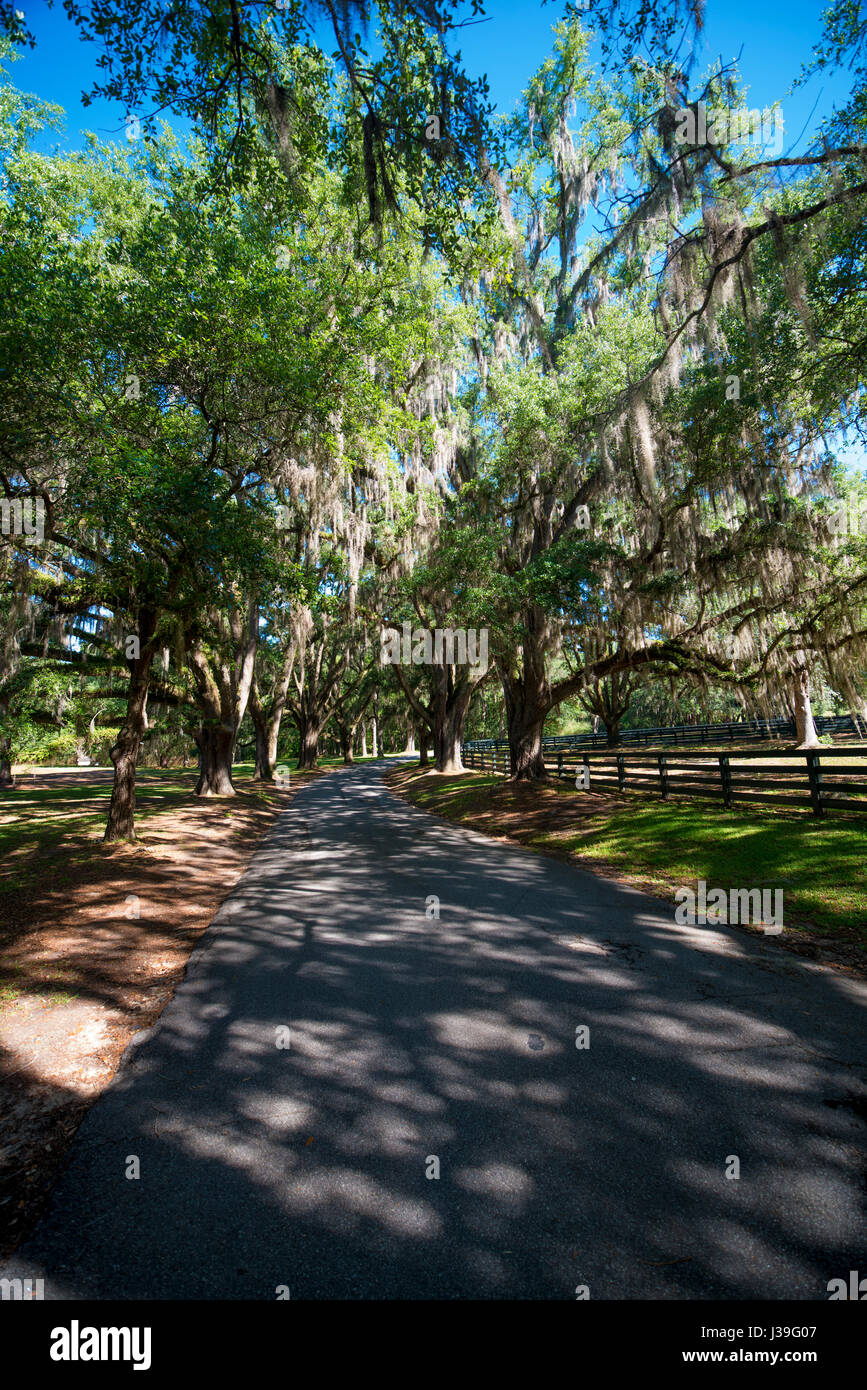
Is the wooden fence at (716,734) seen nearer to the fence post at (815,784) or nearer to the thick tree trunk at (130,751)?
the thick tree trunk at (130,751)

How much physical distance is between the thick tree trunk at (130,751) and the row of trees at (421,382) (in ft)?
0.19

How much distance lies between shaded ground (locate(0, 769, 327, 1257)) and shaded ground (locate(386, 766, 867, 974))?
18.7 feet

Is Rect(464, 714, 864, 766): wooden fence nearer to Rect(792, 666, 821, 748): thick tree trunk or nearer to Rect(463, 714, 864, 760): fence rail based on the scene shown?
Rect(463, 714, 864, 760): fence rail

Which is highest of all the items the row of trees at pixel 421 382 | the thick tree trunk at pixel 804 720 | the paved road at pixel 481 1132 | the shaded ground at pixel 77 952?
the row of trees at pixel 421 382

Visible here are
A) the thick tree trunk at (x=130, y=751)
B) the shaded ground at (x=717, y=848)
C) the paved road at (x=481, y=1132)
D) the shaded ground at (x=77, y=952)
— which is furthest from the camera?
the thick tree trunk at (x=130, y=751)

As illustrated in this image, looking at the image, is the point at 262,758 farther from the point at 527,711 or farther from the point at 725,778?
the point at 725,778

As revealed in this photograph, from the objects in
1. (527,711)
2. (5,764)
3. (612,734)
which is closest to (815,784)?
(527,711)

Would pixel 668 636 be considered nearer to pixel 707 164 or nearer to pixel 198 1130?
pixel 707 164

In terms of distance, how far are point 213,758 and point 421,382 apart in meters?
13.4

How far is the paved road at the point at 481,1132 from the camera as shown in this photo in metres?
2.11

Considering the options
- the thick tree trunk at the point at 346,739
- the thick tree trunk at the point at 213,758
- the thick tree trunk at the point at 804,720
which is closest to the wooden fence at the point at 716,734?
the thick tree trunk at the point at 804,720

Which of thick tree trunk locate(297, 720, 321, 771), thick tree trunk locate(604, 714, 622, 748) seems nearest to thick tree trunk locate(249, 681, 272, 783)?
thick tree trunk locate(297, 720, 321, 771)

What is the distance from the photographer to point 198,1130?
115 inches

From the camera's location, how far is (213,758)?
18016 millimetres
